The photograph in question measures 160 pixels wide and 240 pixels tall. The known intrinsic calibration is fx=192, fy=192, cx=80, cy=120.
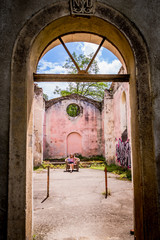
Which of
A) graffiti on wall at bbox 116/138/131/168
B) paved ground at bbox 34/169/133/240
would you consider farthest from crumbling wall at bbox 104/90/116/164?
paved ground at bbox 34/169/133/240

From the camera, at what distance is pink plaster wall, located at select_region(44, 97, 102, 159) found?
20.9 metres

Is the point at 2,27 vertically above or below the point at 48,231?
above

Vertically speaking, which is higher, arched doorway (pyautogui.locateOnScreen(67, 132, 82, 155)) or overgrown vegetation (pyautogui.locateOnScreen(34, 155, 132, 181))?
arched doorway (pyautogui.locateOnScreen(67, 132, 82, 155))

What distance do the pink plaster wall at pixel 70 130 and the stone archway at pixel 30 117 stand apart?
1800 cm

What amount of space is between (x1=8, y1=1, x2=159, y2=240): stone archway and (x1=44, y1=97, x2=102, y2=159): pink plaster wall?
59.1 ft

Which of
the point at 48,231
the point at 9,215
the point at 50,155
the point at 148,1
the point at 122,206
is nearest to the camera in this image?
the point at 9,215

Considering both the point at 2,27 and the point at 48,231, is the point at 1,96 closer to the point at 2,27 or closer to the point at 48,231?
the point at 2,27

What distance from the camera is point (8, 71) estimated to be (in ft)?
9.75

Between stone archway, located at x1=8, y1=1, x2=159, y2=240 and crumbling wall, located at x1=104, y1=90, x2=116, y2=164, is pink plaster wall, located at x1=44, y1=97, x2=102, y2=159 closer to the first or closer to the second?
crumbling wall, located at x1=104, y1=90, x2=116, y2=164

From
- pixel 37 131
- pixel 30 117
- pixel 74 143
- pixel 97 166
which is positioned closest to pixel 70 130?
pixel 74 143

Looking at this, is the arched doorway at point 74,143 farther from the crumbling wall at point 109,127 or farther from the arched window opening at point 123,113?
Result: the arched window opening at point 123,113

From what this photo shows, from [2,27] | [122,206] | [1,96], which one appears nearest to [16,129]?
[1,96]

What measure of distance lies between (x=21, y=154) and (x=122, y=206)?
13.5 ft

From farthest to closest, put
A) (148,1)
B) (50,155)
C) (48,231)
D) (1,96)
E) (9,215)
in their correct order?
(50,155) < (48,231) < (148,1) < (1,96) < (9,215)
